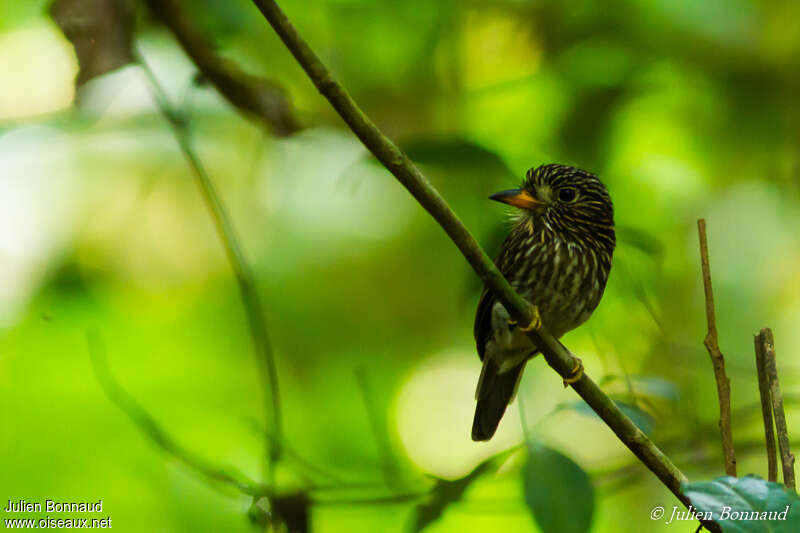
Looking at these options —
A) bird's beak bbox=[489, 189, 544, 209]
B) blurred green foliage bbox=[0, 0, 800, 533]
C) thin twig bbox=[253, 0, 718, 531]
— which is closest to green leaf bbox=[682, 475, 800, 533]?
thin twig bbox=[253, 0, 718, 531]

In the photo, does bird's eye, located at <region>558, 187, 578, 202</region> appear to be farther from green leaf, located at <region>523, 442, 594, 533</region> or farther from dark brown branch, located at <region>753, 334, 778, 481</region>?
dark brown branch, located at <region>753, 334, 778, 481</region>

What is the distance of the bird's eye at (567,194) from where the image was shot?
2.78 m

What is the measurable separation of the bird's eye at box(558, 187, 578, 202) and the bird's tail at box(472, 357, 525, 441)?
1.89 ft

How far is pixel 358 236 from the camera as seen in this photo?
4.07 meters

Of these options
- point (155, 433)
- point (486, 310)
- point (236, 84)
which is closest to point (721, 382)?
point (486, 310)

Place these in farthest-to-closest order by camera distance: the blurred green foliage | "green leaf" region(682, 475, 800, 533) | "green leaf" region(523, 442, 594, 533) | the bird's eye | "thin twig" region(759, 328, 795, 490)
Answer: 1. the blurred green foliage
2. the bird's eye
3. "green leaf" region(523, 442, 594, 533)
4. "thin twig" region(759, 328, 795, 490)
5. "green leaf" region(682, 475, 800, 533)

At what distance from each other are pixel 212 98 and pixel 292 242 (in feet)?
2.55

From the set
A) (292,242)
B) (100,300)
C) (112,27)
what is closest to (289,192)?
(292,242)

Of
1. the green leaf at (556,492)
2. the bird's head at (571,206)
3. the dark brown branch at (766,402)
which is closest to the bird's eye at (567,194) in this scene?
the bird's head at (571,206)

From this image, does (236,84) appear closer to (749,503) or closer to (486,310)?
(486,310)

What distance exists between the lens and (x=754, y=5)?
403 cm

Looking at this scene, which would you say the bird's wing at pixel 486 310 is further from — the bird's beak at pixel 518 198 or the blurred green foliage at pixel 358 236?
the blurred green foliage at pixel 358 236

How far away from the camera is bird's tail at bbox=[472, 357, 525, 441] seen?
287 centimetres

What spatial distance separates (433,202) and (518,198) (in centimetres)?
100
